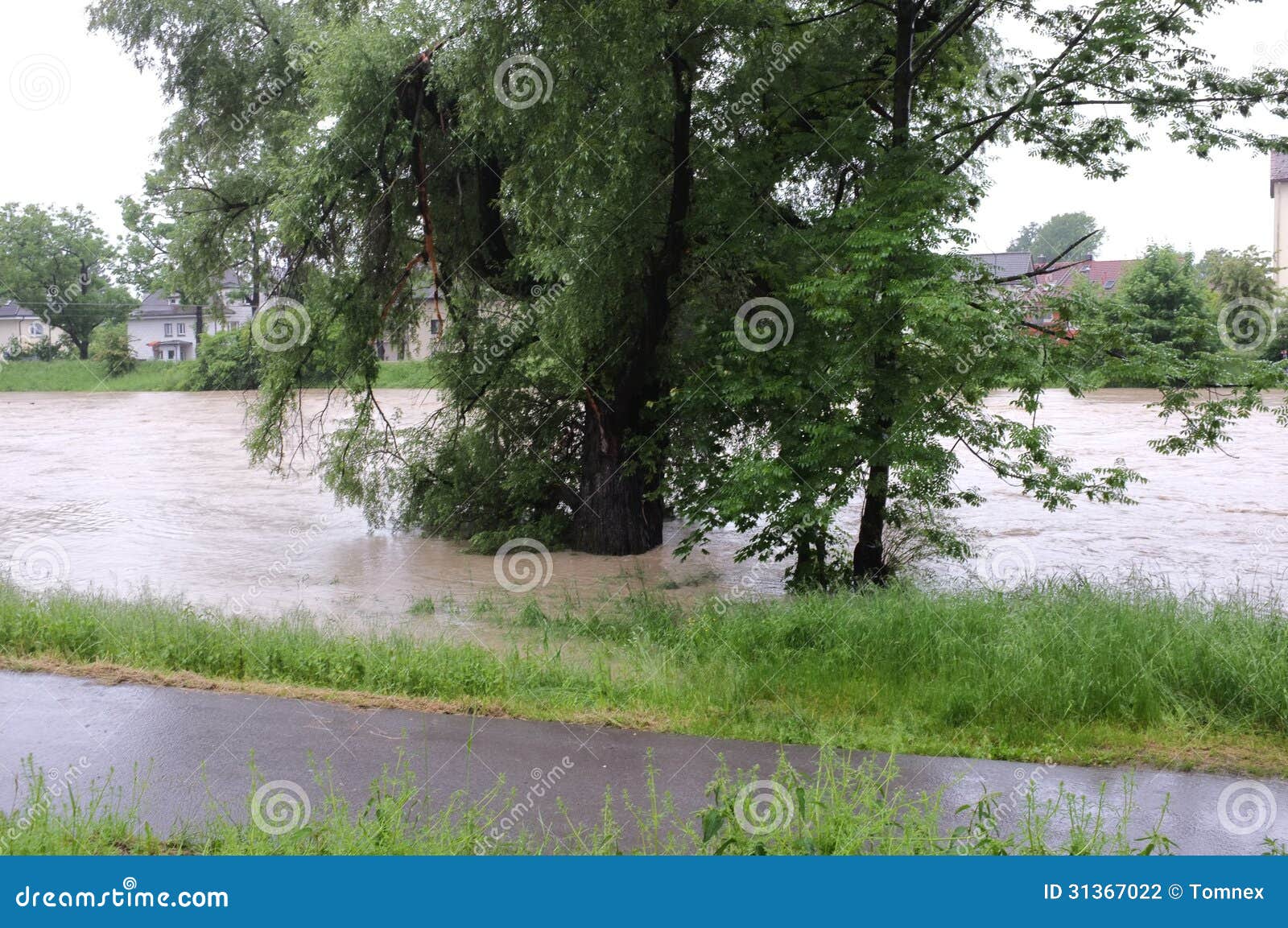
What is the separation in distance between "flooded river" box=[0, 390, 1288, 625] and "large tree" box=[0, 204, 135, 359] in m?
42.5

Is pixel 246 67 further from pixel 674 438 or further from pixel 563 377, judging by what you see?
pixel 674 438

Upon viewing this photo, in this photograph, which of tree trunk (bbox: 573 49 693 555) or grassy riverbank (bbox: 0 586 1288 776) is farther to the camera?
tree trunk (bbox: 573 49 693 555)

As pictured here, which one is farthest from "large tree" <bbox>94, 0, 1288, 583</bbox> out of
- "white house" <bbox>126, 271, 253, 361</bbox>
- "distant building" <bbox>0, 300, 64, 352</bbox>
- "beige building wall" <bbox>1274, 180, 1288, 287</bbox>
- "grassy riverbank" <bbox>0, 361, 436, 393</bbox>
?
"white house" <bbox>126, 271, 253, 361</bbox>

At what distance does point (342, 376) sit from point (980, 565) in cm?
1002

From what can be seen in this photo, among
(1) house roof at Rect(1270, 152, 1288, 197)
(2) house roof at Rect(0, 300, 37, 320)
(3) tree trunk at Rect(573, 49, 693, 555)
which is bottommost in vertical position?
(3) tree trunk at Rect(573, 49, 693, 555)

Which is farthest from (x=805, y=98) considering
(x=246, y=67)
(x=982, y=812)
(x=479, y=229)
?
(x=246, y=67)

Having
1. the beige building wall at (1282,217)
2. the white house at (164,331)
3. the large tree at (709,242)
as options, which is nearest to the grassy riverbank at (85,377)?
the white house at (164,331)

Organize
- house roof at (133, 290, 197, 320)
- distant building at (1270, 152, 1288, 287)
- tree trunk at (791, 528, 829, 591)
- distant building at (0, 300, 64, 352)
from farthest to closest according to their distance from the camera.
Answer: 1. house roof at (133, 290, 197, 320)
2. distant building at (0, 300, 64, 352)
3. distant building at (1270, 152, 1288, 287)
4. tree trunk at (791, 528, 829, 591)

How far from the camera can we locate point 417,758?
662cm

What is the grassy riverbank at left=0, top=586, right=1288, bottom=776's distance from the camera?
283 inches

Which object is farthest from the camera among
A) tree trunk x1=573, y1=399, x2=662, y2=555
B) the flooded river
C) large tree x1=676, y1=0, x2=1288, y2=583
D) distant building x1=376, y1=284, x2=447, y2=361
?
distant building x1=376, y1=284, x2=447, y2=361

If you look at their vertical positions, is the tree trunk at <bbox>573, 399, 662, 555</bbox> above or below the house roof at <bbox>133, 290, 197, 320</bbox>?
below

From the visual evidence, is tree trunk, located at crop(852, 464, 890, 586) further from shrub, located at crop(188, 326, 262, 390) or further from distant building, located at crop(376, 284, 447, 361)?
shrub, located at crop(188, 326, 262, 390)

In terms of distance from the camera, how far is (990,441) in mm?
11922
